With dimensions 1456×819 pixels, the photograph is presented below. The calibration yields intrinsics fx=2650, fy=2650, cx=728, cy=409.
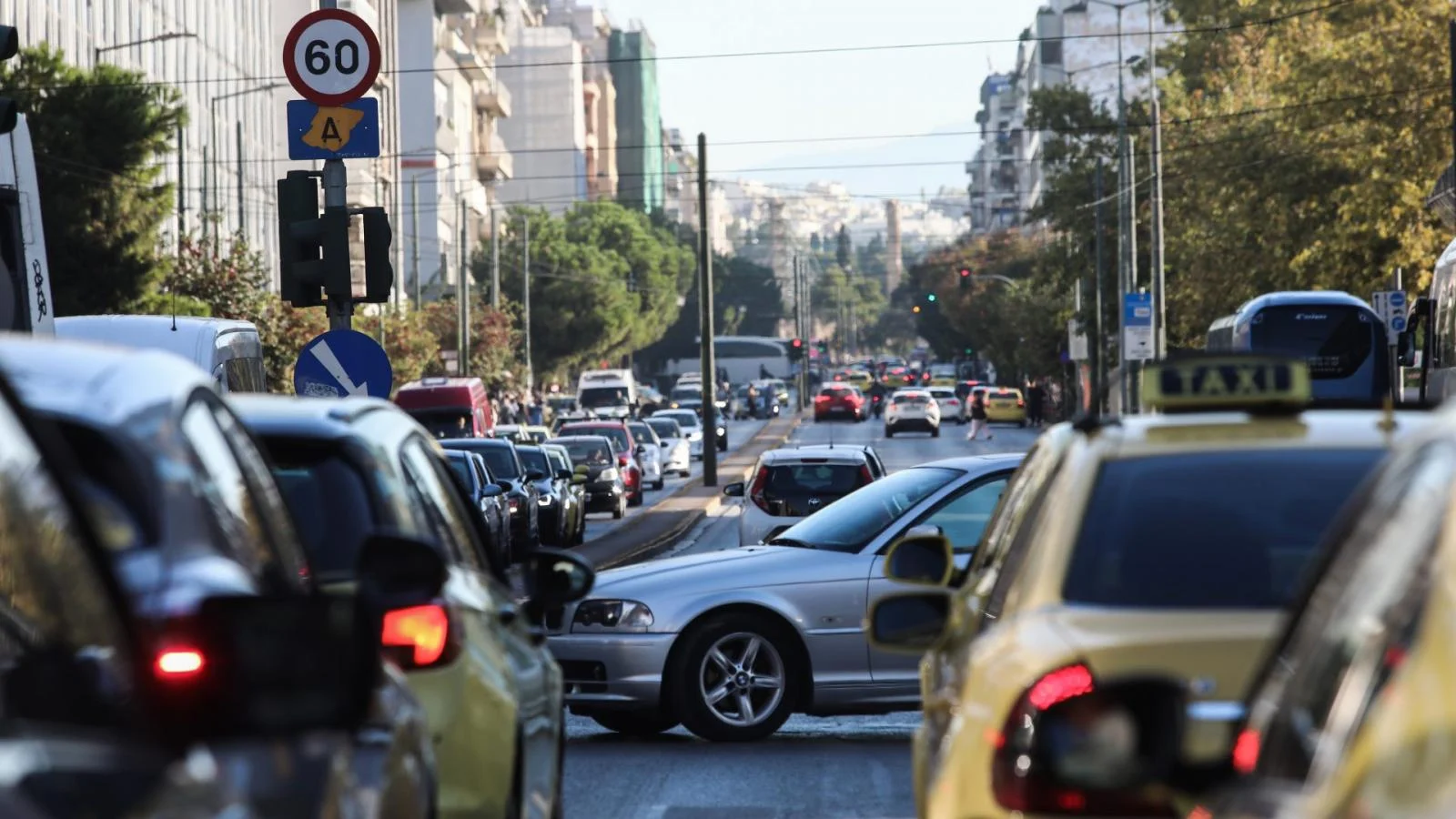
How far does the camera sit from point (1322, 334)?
44500 millimetres

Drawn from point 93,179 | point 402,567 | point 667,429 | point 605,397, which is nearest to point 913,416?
point 605,397

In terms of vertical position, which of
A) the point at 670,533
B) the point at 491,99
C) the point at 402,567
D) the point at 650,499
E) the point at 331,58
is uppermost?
the point at 491,99

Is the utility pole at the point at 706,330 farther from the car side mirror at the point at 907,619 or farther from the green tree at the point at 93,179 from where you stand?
the car side mirror at the point at 907,619

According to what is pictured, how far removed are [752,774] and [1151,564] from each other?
628cm

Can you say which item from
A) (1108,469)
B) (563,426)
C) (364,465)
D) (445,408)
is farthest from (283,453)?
(563,426)

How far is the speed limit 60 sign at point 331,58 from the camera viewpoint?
17781mm

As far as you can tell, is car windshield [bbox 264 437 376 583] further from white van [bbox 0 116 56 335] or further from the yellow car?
white van [bbox 0 116 56 335]

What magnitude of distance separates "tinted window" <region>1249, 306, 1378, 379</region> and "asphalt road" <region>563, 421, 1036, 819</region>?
31.5m

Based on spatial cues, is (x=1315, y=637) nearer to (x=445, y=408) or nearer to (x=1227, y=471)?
(x=1227, y=471)

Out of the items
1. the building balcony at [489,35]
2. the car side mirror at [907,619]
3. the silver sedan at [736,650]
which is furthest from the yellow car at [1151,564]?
the building balcony at [489,35]

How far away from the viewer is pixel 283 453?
6656 millimetres

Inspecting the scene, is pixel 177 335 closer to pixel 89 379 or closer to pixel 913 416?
pixel 89 379

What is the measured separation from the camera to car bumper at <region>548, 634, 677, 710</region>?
1267cm

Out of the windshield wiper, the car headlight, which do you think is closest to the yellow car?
the car headlight
